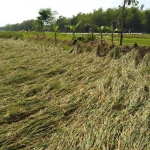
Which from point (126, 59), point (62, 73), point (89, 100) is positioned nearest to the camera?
point (89, 100)

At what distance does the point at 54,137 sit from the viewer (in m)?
2.73

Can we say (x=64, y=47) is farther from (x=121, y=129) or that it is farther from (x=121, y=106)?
(x=121, y=129)

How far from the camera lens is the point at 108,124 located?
2875 mm

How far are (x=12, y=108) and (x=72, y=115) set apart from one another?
1.03 m

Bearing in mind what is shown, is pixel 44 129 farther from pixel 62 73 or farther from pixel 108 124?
pixel 62 73

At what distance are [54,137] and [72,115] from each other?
0.66 metres

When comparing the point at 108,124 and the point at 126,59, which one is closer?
the point at 108,124

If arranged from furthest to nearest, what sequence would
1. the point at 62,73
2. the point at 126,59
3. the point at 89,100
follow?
the point at 126,59 → the point at 62,73 → the point at 89,100

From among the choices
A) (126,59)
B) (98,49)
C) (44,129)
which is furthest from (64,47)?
(44,129)

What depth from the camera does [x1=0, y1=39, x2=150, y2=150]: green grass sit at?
2.61 metres

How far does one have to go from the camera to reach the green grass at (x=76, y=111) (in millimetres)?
2611

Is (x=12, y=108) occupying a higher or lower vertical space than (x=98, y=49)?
lower

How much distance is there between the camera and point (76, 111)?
3436 mm

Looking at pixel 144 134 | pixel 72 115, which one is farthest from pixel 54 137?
pixel 144 134
